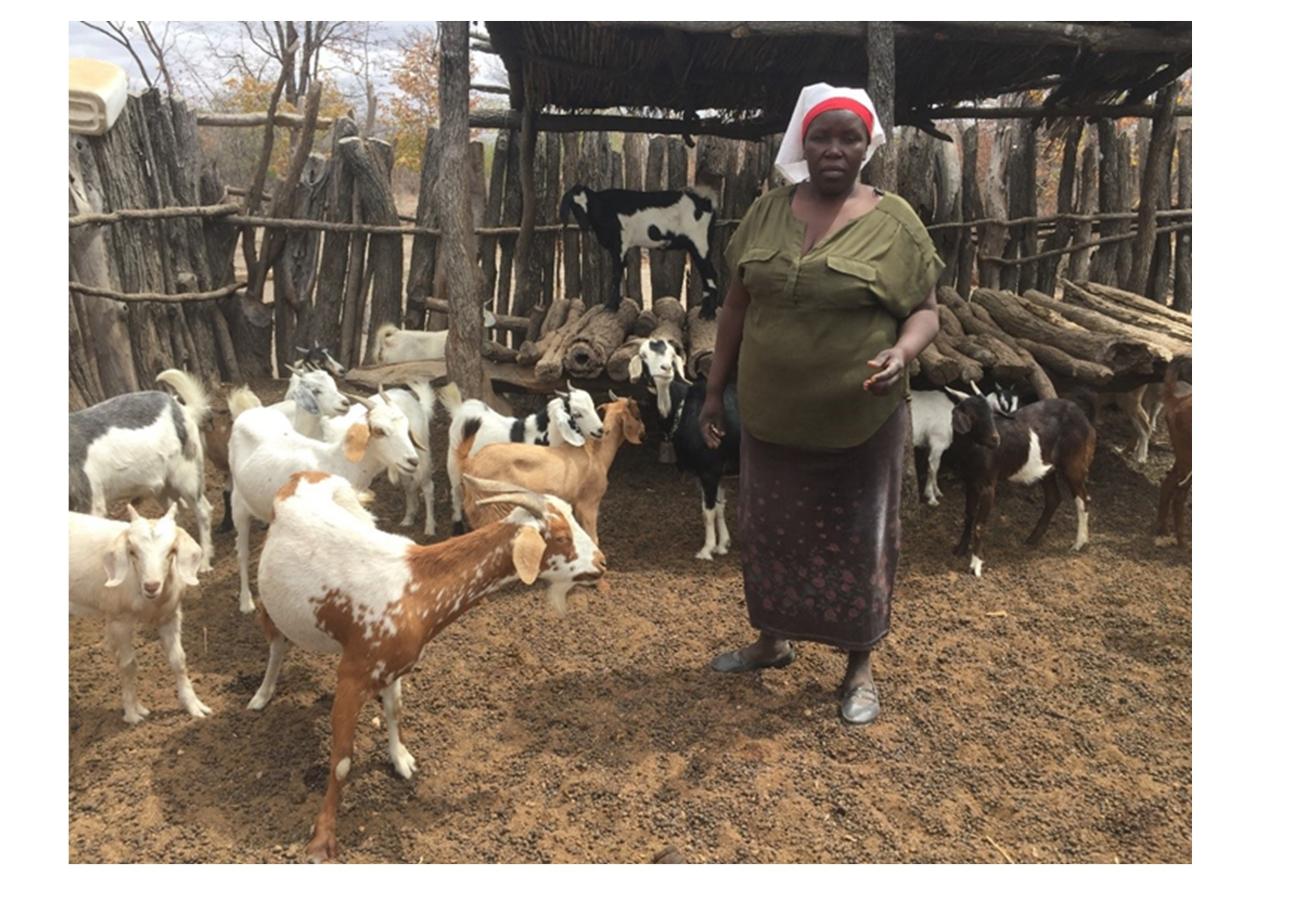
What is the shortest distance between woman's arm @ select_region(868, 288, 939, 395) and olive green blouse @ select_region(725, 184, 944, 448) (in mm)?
60

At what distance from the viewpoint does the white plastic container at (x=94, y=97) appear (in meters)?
7.34

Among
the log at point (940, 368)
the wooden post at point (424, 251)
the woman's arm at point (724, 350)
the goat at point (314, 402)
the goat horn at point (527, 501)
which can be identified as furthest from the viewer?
the wooden post at point (424, 251)

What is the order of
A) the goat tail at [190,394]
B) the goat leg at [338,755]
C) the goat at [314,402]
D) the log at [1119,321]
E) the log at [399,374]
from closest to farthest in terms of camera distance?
the goat leg at [338,755]
the goat tail at [190,394]
the goat at [314,402]
the log at [1119,321]
the log at [399,374]

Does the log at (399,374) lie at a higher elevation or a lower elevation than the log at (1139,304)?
lower

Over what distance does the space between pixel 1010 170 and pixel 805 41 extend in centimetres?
405

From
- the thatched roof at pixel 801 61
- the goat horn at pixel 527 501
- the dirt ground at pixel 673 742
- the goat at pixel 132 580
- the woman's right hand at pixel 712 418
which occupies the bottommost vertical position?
the dirt ground at pixel 673 742

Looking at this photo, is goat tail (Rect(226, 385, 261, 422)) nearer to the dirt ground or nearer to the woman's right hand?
the dirt ground

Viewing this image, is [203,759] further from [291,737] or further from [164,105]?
[164,105]

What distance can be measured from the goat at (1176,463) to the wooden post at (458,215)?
522 centimetres

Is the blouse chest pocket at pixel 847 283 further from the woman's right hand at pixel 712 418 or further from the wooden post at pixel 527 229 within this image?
the wooden post at pixel 527 229

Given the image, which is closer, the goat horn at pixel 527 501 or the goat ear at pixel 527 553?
the goat ear at pixel 527 553

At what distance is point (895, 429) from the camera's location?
3967mm

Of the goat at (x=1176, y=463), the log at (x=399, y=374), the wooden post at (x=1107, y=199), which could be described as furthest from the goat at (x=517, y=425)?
the wooden post at (x=1107, y=199)

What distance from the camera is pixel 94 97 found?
7.37 metres
